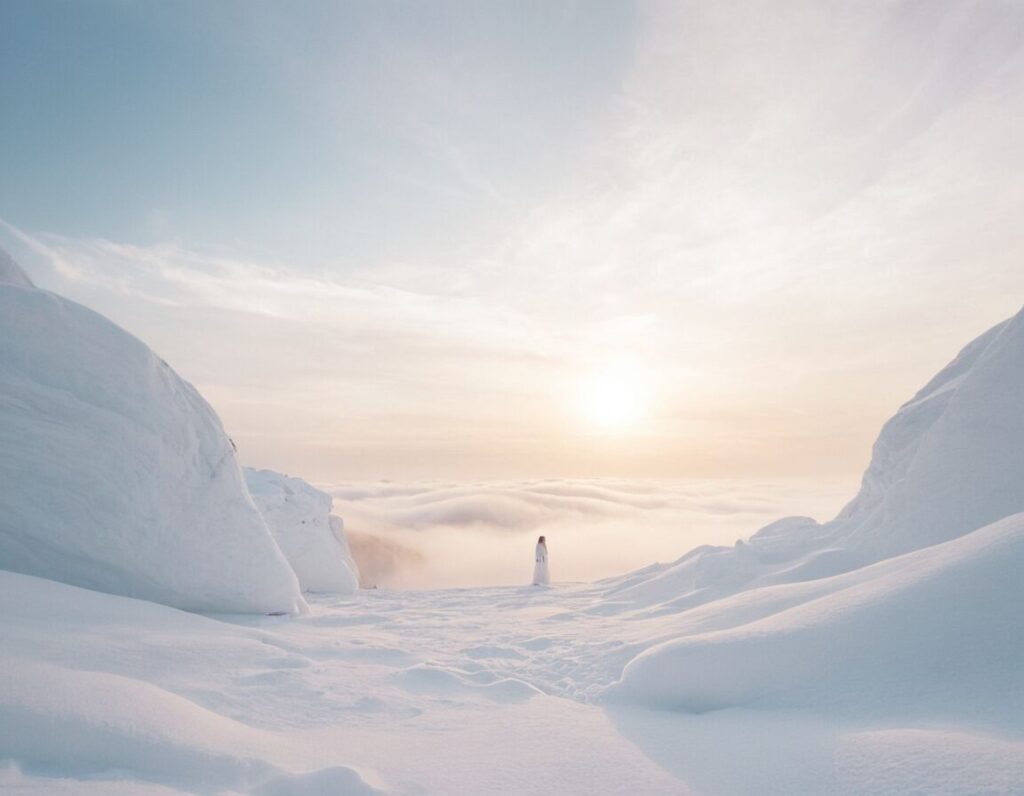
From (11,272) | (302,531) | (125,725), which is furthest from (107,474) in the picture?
(302,531)

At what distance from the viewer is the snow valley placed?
9.10 feet

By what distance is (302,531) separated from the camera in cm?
1412

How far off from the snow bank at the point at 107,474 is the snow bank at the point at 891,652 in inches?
213

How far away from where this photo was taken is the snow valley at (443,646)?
2.77m

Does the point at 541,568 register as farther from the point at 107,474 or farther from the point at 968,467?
the point at 107,474

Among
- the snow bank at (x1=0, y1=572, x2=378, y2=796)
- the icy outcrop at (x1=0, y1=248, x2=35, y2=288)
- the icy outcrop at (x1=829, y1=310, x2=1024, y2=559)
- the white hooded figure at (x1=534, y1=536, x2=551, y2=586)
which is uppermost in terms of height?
the icy outcrop at (x1=0, y1=248, x2=35, y2=288)

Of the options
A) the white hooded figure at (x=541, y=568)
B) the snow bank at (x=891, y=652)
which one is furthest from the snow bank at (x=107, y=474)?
the white hooded figure at (x=541, y=568)

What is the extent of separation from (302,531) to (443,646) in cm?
856

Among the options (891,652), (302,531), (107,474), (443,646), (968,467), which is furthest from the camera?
(302,531)

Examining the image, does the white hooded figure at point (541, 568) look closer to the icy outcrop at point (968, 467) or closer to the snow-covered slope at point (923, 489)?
the snow-covered slope at point (923, 489)

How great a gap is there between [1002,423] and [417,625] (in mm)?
7879

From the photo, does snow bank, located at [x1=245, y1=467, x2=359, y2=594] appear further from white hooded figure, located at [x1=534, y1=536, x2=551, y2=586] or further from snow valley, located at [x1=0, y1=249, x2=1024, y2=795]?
snow valley, located at [x1=0, y1=249, x2=1024, y2=795]

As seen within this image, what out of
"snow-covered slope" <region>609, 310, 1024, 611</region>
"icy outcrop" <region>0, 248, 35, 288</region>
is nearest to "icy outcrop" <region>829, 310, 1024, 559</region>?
"snow-covered slope" <region>609, 310, 1024, 611</region>

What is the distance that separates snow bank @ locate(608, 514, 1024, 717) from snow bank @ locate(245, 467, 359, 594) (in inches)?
444
